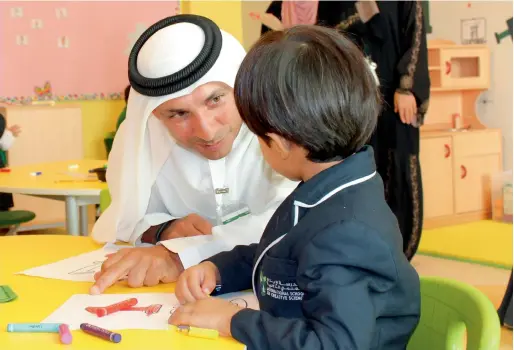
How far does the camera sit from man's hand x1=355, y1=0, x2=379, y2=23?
3695 mm

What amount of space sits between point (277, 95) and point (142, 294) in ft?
1.65

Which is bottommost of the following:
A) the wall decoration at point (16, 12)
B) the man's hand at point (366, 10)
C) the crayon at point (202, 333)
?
the crayon at point (202, 333)

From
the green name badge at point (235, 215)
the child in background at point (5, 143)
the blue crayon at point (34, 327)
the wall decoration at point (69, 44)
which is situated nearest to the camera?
→ the blue crayon at point (34, 327)

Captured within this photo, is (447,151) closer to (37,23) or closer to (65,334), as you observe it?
(37,23)

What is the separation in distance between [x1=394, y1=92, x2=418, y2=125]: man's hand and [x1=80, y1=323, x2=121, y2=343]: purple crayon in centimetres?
287

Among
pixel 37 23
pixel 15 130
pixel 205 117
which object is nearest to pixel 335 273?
pixel 205 117

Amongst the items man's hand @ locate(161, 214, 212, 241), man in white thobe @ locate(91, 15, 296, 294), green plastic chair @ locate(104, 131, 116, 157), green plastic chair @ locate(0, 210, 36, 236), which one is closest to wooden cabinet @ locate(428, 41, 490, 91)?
green plastic chair @ locate(104, 131, 116, 157)

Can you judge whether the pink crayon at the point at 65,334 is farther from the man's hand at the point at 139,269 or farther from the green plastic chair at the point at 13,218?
the green plastic chair at the point at 13,218

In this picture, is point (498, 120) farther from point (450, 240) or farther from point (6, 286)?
point (6, 286)

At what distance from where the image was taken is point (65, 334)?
111 cm

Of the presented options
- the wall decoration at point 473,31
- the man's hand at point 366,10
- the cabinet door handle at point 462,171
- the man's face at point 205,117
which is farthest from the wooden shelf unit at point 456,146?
the man's face at point 205,117

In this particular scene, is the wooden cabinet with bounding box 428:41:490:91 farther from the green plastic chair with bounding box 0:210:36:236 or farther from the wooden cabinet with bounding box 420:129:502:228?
the green plastic chair with bounding box 0:210:36:236

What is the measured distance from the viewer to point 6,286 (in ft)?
4.59

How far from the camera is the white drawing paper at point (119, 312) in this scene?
3.89ft
